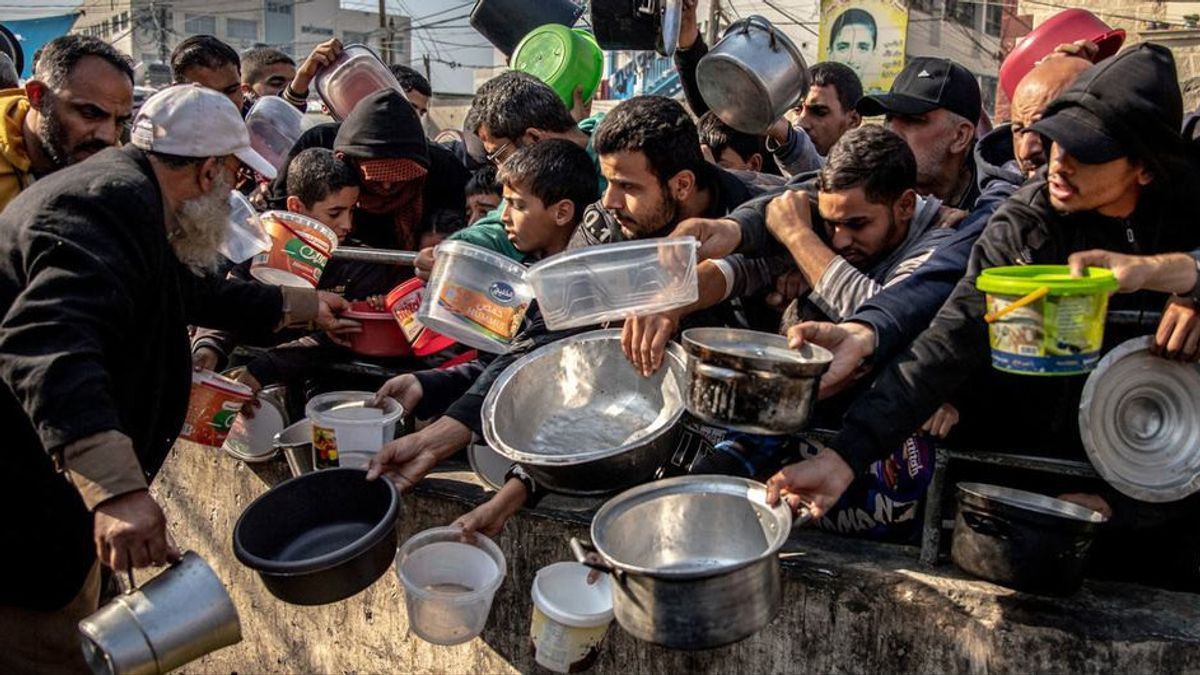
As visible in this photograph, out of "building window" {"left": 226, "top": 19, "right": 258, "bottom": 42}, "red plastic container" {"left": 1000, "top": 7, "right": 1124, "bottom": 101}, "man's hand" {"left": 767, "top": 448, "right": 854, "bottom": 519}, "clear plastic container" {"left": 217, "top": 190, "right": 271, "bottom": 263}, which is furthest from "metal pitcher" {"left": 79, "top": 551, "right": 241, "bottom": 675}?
"building window" {"left": 226, "top": 19, "right": 258, "bottom": 42}

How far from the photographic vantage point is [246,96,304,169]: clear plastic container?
17.9ft

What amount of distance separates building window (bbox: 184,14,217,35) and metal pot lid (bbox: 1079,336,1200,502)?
5363 centimetres

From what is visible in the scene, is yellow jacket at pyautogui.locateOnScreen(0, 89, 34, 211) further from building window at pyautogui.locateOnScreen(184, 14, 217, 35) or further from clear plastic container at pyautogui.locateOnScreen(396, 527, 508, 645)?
building window at pyautogui.locateOnScreen(184, 14, 217, 35)

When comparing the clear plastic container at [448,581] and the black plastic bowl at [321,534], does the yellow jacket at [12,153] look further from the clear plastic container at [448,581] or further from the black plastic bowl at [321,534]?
the clear plastic container at [448,581]

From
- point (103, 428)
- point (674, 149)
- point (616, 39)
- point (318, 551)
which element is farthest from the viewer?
point (616, 39)

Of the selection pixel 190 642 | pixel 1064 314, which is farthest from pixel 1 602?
pixel 1064 314

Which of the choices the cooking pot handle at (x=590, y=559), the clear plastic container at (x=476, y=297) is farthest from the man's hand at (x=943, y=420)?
the clear plastic container at (x=476, y=297)

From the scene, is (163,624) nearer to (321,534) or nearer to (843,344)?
(321,534)

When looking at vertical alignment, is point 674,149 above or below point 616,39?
below

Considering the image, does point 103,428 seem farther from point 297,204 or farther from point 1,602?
point 297,204

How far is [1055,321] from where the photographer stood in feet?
6.34

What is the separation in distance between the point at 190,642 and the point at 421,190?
256 cm

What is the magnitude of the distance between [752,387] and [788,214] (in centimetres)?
96

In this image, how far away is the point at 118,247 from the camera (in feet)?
7.84
